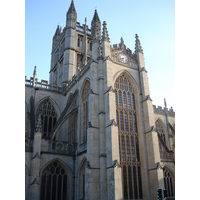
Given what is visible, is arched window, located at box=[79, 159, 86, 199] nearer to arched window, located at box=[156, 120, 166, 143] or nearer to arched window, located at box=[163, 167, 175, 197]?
arched window, located at box=[163, 167, 175, 197]

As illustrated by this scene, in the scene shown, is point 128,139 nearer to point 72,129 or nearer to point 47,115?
point 72,129

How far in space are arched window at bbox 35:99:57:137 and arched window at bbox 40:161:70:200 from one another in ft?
23.9

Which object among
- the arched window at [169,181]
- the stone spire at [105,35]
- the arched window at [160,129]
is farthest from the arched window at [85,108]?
the arched window at [160,129]

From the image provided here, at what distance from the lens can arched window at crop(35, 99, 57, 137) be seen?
2839cm

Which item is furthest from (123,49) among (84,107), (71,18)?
(71,18)

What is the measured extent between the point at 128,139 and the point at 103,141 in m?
3.00

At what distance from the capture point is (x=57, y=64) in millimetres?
40594

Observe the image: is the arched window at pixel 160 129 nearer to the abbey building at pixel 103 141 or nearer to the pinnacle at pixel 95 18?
the abbey building at pixel 103 141

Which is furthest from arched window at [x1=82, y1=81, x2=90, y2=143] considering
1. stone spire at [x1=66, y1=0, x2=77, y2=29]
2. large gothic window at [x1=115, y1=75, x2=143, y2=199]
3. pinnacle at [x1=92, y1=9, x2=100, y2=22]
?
pinnacle at [x1=92, y1=9, x2=100, y2=22]

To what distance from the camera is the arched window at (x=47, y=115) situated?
28391 millimetres

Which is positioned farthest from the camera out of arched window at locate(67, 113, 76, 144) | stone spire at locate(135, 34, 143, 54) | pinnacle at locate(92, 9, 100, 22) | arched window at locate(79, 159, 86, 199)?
pinnacle at locate(92, 9, 100, 22)

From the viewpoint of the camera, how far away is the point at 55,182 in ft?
69.2
